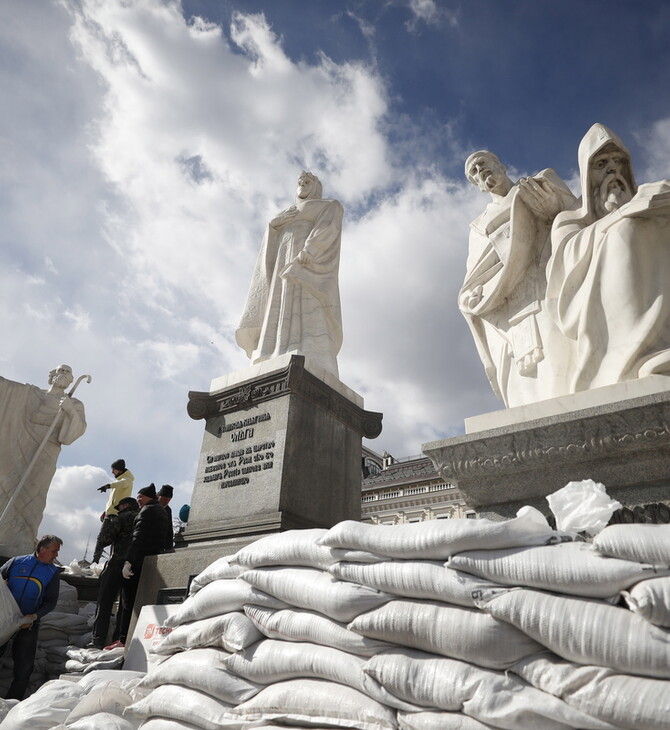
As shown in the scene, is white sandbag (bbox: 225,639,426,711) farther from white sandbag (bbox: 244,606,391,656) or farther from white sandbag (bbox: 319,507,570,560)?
white sandbag (bbox: 319,507,570,560)

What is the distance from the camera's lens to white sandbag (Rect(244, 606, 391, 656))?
6.66ft

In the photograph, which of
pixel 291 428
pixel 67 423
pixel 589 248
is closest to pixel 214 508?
pixel 291 428

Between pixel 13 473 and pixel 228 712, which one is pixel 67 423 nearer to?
pixel 13 473

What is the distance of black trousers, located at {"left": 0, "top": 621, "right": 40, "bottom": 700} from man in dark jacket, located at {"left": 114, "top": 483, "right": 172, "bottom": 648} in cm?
82

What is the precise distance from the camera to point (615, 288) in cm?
326

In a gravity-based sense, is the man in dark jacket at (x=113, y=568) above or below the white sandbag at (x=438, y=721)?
above

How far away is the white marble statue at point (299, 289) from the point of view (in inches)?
279

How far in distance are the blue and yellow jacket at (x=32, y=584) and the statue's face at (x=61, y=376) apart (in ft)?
19.6

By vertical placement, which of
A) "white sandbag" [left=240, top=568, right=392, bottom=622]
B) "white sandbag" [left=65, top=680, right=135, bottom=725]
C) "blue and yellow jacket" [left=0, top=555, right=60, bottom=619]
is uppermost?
"blue and yellow jacket" [left=0, top=555, right=60, bottom=619]

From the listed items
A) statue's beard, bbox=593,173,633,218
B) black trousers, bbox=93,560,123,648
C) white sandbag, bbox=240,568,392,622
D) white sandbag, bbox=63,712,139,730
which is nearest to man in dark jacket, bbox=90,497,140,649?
black trousers, bbox=93,560,123,648

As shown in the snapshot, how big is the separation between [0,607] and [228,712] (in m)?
3.22

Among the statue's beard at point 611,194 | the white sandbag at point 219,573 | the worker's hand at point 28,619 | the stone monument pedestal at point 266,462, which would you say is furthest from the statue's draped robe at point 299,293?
the white sandbag at point 219,573

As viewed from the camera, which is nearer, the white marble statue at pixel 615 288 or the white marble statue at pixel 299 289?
the white marble statue at pixel 615 288

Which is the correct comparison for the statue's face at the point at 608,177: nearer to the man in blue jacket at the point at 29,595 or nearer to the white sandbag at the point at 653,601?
the white sandbag at the point at 653,601
